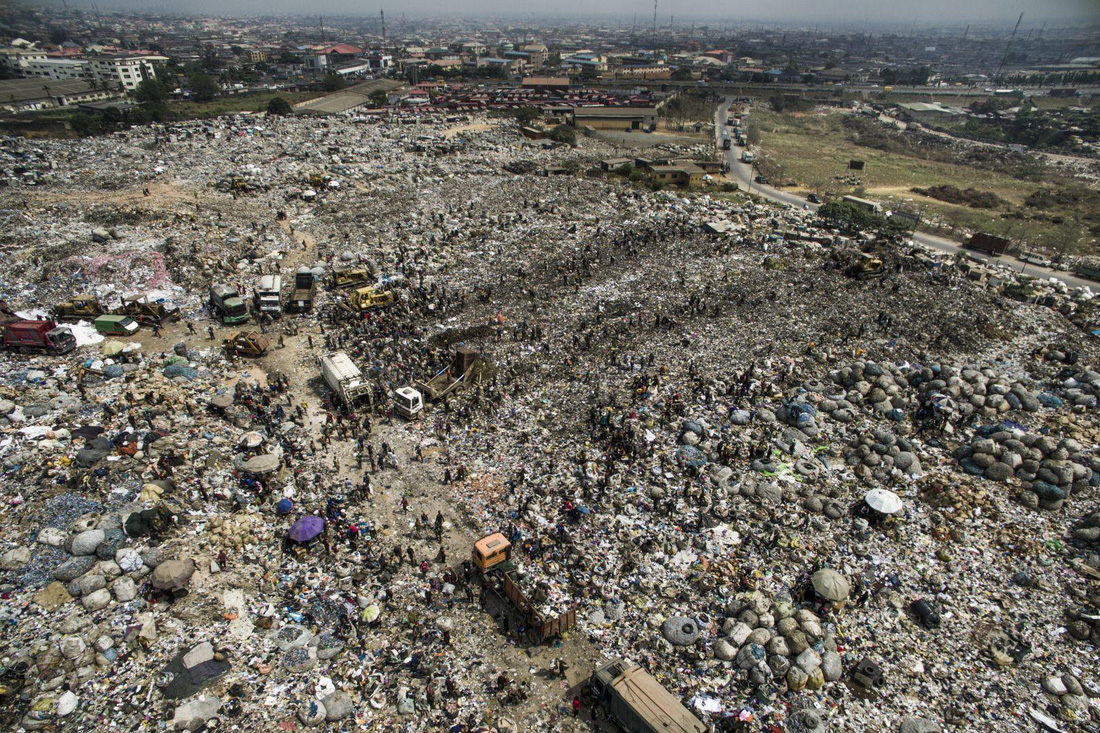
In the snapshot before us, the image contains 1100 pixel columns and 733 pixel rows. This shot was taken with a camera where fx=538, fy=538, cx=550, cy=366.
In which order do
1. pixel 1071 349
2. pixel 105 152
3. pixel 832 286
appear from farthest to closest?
pixel 105 152
pixel 832 286
pixel 1071 349

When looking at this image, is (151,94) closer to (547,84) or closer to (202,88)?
(202,88)

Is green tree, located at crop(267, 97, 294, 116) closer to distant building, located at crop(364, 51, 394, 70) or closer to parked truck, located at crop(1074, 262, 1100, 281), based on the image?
distant building, located at crop(364, 51, 394, 70)

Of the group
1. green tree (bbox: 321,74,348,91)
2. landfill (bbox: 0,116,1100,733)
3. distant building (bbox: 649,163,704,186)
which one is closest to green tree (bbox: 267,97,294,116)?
green tree (bbox: 321,74,348,91)

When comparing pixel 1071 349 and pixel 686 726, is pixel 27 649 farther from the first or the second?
pixel 1071 349

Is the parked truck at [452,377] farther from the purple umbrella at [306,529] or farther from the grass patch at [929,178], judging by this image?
the grass patch at [929,178]

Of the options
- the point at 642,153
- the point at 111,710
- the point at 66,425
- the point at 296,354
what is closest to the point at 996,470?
the point at 111,710

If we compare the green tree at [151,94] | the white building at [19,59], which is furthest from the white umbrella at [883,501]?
the white building at [19,59]
